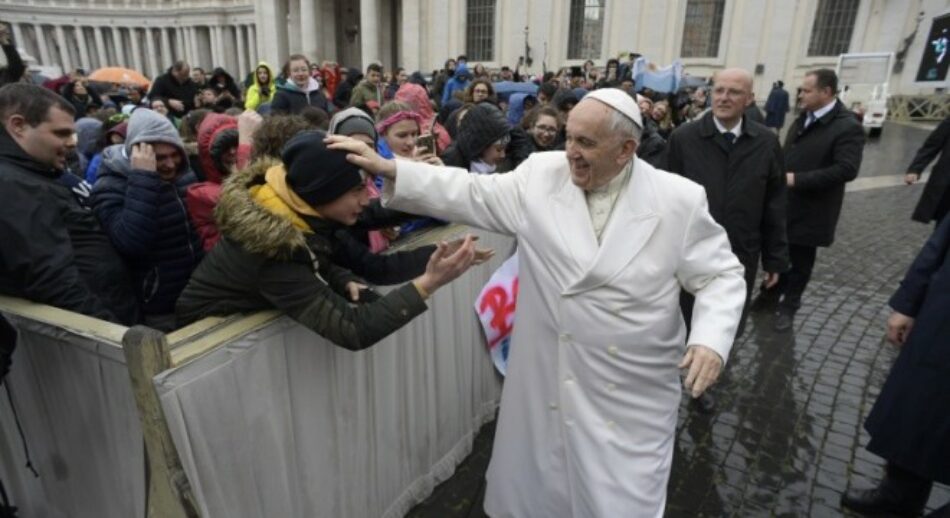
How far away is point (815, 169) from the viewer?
509 cm

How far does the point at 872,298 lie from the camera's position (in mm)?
6195

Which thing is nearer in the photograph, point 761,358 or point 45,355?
point 45,355

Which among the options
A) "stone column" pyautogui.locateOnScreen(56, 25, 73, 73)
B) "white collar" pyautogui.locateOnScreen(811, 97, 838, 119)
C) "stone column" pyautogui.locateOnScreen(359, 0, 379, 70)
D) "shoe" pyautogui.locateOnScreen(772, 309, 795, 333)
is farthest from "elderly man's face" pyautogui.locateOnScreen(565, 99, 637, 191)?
"stone column" pyautogui.locateOnScreen(56, 25, 73, 73)

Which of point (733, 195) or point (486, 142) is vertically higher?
point (486, 142)

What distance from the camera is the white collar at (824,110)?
5.00 meters

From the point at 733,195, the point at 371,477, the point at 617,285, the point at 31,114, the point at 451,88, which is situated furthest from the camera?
the point at 451,88

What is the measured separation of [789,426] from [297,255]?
3.67 metres

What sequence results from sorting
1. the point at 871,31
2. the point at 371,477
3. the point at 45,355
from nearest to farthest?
the point at 45,355 → the point at 371,477 → the point at 871,31

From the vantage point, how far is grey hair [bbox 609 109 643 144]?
208cm

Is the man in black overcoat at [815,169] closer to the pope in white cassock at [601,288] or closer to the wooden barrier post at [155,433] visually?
the pope in white cassock at [601,288]

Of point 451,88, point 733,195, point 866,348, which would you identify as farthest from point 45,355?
point 451,88

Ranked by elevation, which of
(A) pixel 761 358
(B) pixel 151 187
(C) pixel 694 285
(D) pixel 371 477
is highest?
(B) pixel 151 187

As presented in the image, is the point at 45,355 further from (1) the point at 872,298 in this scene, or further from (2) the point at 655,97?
(2) the point at 655,97

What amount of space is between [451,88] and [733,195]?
10.4 meters
